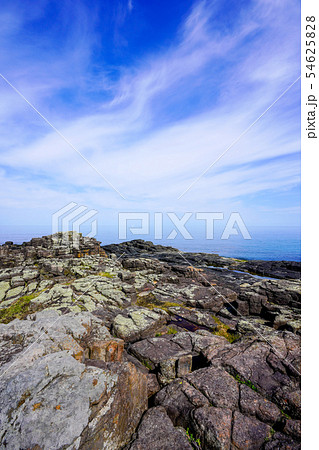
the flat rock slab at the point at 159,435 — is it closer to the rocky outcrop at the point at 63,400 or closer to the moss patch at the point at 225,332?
the rocky outcrop at the point at 63,400

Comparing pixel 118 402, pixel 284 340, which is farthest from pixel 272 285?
pixel 118 402

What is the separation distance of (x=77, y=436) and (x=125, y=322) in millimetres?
6823

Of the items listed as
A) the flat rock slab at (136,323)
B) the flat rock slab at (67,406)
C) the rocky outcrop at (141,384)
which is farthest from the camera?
the flat rock slab at (136,323)

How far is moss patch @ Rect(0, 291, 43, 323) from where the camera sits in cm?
1036

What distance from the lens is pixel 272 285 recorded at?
54.0 feet

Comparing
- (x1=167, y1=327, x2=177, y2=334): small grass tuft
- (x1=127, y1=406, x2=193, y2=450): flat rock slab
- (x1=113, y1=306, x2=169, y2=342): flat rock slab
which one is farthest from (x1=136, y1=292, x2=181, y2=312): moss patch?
(x1=127, y1=406, x2=193, y2=450): flat rock slab

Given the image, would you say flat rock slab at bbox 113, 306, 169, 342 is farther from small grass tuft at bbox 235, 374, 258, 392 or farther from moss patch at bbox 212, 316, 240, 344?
small grass tuft at bbox 235, 374, 258, 392

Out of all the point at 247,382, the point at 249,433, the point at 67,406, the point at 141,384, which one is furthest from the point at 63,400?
the point at 247,382

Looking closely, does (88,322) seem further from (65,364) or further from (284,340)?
(284,340)

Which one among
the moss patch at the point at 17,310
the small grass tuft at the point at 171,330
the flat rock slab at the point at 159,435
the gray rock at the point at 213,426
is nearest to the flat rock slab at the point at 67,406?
the flat rock slab at the point at 159,435

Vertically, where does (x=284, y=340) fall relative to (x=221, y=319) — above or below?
above

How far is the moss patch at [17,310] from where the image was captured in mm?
10359

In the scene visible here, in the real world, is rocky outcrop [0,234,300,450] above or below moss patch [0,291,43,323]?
above

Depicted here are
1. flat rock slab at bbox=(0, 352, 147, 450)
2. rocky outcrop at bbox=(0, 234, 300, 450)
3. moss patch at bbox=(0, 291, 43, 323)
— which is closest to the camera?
flat rock slab at bbox=(0, 352, 147, 450)
